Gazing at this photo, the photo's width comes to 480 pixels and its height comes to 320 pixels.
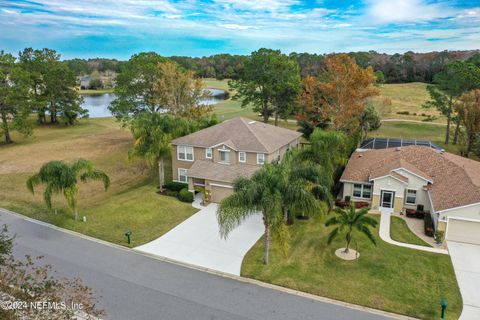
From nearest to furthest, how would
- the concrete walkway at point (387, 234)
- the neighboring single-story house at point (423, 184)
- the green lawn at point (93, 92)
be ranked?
1. the concrete walkway at point (387, 234)
2. the neighboring single-story house at point (423, 184)
3. the green lawn at point (93, 92)

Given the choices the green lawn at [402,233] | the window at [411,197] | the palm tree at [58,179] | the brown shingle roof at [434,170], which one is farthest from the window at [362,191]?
the palm tree at [58,179]

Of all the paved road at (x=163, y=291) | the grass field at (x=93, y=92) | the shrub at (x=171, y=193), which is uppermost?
the grass field at (x=93, y=92)

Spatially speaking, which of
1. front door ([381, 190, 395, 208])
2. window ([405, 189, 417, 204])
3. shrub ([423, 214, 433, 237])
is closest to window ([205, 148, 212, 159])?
front door ([381, 190, 395, 208])

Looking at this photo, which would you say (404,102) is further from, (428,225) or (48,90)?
(48,90)

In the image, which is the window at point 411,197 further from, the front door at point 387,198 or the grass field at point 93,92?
the grass field at point 93,92

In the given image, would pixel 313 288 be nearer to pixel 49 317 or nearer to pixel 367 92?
pixel 49 317

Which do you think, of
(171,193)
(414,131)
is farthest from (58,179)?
(414,131)

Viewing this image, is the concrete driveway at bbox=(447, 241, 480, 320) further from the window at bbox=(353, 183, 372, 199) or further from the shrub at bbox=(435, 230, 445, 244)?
the window at bbox=(353, 183, 372, 199)

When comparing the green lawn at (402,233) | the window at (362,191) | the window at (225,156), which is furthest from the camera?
the window at (225,156)
